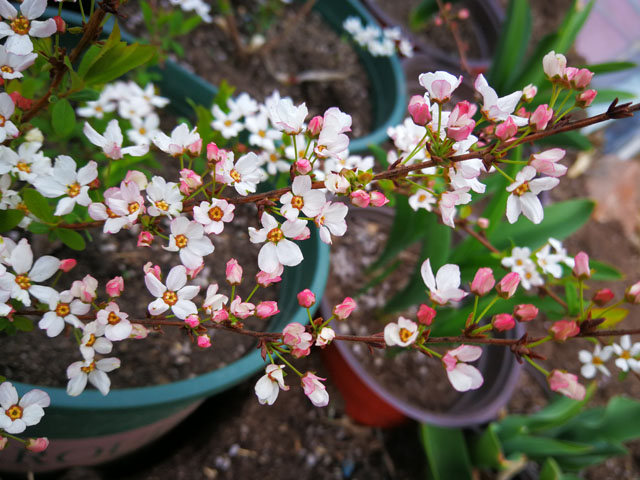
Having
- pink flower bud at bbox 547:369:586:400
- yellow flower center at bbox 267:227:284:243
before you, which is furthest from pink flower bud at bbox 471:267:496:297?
yellow flower center at bbox 267:227:284:243

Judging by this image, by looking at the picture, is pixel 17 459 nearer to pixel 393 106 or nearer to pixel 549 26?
pixel 393 106

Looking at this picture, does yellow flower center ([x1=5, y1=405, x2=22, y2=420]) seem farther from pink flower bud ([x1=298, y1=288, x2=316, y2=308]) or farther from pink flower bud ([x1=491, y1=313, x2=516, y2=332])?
pink flower bud ([x1=491, y1=313, x2=516, y2=332])

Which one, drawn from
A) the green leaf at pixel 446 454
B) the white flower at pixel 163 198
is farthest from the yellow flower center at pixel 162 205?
the green leaf at pixel 446 454

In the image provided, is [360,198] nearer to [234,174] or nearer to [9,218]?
[234,174]

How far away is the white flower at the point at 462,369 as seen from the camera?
0.52 metres

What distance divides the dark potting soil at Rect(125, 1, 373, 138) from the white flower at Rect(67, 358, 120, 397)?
1.07 meters

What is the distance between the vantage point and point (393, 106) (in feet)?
5.28

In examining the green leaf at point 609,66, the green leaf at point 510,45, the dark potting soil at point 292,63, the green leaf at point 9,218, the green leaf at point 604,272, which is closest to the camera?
the green leaf at point 9,218

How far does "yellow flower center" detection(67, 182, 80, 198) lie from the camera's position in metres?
0.59

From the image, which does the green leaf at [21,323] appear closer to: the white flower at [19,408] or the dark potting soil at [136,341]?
the white flower at [19,408]

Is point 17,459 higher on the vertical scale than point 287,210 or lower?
lower

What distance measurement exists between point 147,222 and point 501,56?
114cm

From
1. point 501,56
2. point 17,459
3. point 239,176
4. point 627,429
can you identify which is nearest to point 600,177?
point 501,56

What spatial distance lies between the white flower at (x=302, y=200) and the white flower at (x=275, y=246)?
0.02 meters
